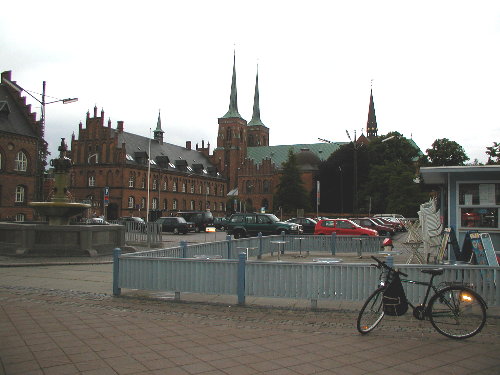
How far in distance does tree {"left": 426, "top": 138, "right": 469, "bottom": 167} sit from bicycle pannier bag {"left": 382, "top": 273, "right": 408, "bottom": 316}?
136 ft

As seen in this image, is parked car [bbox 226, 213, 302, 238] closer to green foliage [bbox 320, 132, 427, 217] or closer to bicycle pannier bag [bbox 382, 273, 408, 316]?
bicycle pannier bag [bbox 382, 273, 408, 316]

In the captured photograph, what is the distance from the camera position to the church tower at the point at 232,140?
11819 cm

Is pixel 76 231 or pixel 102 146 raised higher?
pixel 102 146

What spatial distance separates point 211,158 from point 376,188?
4906 centimetres

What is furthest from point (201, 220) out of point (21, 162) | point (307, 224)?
point (21, 162)

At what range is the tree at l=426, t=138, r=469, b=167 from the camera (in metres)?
46.2

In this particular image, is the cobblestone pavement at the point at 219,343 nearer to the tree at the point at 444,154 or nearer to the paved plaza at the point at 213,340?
the paved plaza at the point at 213,340

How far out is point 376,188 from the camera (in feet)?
225

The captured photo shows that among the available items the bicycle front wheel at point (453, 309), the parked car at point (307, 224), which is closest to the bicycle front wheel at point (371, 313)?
the bicycle front wheel at point (453, 309)

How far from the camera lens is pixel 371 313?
7215 millimetres

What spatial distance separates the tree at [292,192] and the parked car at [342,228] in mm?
53038

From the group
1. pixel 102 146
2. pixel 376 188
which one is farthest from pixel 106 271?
pixel 102 146

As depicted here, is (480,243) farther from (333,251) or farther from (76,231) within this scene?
(76,231)

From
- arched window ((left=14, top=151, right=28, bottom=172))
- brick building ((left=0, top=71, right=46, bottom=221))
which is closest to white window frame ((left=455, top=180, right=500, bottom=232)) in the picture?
brick building ((left=0, top=71, right=46, bottom=221))
